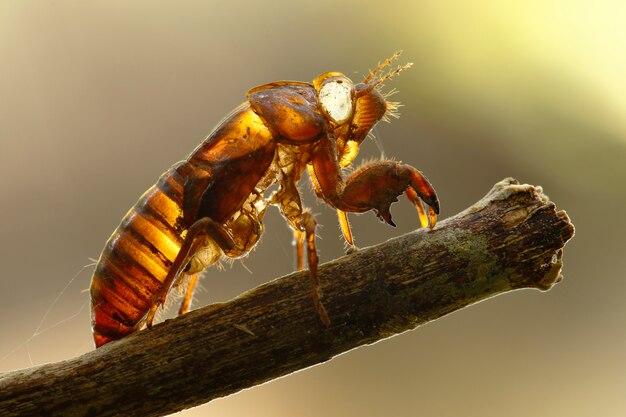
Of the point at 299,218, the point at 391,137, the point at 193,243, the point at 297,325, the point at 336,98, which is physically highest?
the point at 391,137

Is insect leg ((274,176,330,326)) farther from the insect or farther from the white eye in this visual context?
the white eye

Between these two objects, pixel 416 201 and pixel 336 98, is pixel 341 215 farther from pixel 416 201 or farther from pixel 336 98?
pixel 336 98

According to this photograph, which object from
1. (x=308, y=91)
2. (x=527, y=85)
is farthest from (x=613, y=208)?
(x=308, y=91)

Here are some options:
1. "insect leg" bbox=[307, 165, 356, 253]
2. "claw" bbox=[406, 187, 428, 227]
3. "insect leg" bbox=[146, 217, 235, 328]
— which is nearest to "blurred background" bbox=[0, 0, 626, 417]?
"insect leg" bbox=[307, 165, 356, 253]

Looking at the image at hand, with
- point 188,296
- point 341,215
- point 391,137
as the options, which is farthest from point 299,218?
point 391,137

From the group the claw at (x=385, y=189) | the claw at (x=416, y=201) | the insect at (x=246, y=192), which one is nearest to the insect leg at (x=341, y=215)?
the insect at (x=246, y=192)

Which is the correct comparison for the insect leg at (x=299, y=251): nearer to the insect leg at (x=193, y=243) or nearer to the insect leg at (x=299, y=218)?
the insect leg at (x=299, y=218)
